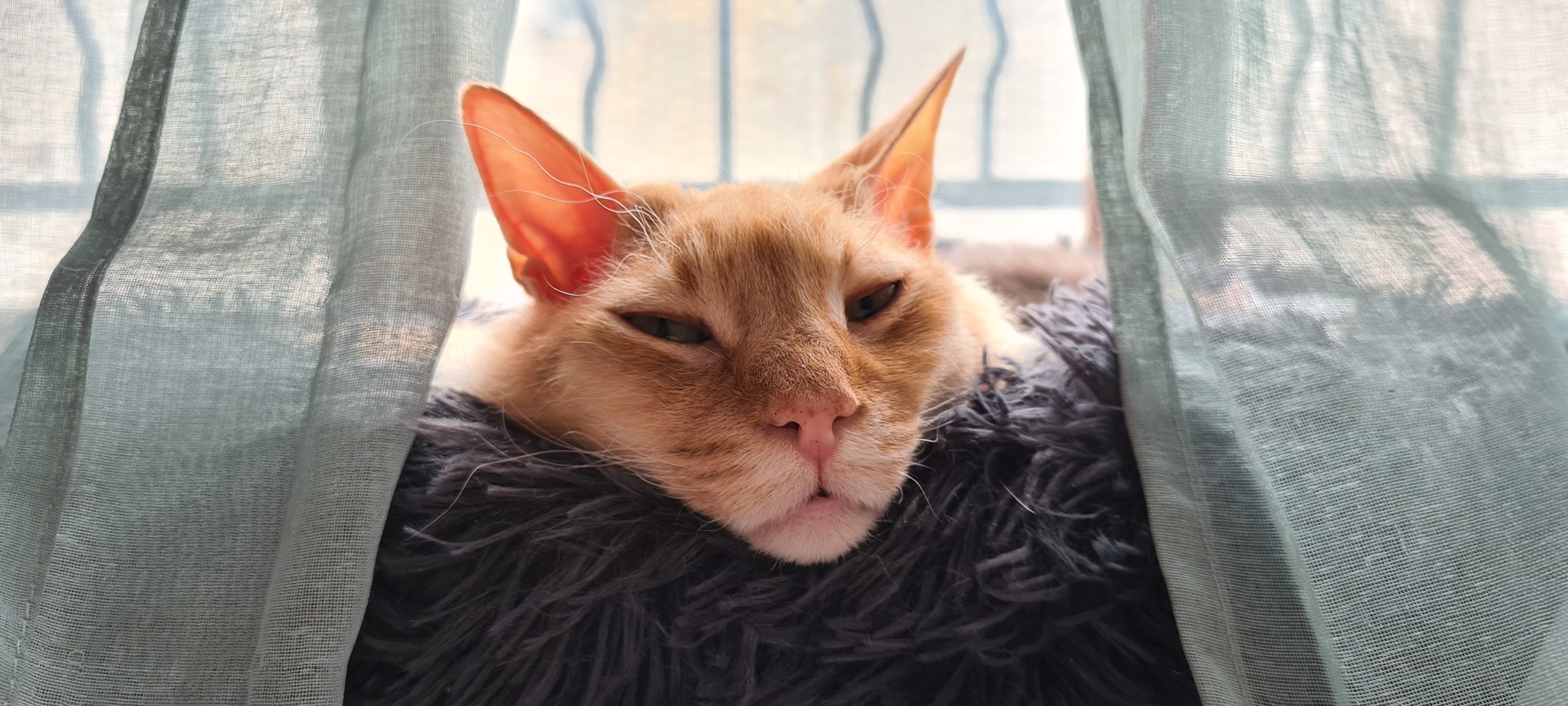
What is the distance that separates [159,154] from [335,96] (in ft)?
0.63

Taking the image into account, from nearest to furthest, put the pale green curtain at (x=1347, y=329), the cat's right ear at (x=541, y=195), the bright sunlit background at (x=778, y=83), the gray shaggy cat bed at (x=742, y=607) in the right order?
the pale green curtain at (x=1347, y=329) < the gray shaggy cat bed at (x=742, y=607) < the cat's right ear at (x=541, y=195) < the bright sunlit background at (x=778, y=83)

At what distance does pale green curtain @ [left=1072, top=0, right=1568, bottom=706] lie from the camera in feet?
2.43

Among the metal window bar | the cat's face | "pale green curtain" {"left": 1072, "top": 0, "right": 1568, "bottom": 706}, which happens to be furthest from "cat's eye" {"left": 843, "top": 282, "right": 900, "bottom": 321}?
the metal window bar

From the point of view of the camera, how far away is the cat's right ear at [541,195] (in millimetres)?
986

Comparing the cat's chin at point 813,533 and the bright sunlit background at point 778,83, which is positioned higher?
the bright sunlit background at point 778,83

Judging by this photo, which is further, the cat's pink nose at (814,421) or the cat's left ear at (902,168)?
the cat's left ear at (902,168)

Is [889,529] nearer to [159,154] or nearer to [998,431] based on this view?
[998,431]

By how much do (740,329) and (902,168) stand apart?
0.45 m

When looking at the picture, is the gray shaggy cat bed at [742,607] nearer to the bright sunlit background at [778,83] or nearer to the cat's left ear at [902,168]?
the cat's left ear at [902,168]

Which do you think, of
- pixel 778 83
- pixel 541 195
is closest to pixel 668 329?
pixel 541 195

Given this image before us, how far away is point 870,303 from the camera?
1164 millimetres

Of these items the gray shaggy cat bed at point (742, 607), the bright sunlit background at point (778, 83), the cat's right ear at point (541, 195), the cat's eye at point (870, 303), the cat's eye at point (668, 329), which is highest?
the bright sunlit background at point (778, 83)

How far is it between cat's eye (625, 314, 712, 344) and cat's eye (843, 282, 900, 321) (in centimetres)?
21

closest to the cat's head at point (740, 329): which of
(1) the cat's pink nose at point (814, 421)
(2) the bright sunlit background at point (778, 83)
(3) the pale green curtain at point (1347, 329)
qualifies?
(1) the cat's pink nose at point (814, 421)
